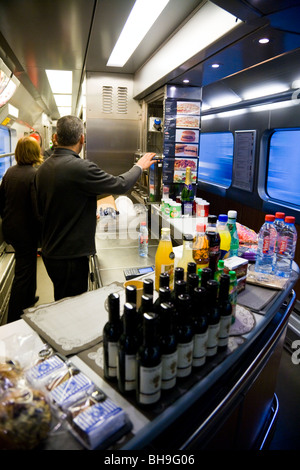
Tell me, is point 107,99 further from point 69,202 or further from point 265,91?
point 69,202

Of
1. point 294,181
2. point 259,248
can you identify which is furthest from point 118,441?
point 294,181

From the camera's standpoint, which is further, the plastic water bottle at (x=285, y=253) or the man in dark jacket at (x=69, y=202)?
the man in dark jacket at (x=69, y=202)

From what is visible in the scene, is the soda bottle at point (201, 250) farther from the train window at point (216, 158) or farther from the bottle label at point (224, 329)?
the train window at point (216, 158)

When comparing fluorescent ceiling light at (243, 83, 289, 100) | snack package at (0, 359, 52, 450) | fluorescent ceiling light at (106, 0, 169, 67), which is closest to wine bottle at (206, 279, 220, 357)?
snack package at (0, 359, 52, 450)

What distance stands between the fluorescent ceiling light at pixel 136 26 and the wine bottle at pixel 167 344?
7.31 feet

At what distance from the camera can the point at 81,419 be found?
3.05 feet

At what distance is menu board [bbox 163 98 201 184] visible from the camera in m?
3.76

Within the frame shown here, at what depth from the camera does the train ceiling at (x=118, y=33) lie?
6.29 feet

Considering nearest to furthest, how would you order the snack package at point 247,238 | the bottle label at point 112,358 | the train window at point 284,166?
the bottle label at point 112,358, the snack package at point 247,238, the train window at point 284,166

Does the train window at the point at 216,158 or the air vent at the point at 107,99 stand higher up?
the air vent at the point at 107,99

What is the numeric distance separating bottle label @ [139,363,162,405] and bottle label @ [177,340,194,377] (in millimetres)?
136

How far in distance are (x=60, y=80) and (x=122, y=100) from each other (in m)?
1.48

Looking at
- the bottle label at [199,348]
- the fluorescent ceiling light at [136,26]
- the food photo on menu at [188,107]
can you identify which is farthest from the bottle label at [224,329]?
the food photo on menu at [188,107]

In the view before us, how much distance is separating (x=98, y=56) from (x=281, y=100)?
2325mm
